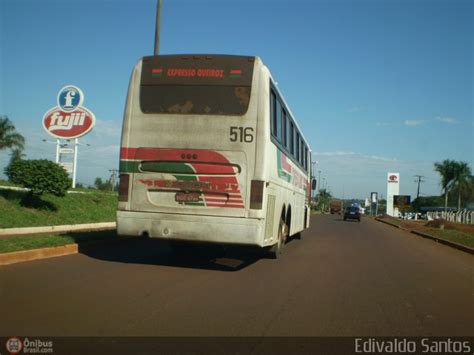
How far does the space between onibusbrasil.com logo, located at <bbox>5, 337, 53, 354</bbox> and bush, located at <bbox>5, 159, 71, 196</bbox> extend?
44.3 ft

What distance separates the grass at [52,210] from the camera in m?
16.5

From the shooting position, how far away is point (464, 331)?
590cm

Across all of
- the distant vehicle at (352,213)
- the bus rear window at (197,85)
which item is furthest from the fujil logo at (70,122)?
the distant vehicle at (352,213)

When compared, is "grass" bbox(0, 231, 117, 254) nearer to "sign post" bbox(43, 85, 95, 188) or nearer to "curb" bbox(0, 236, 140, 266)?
"curb" bbox(0, 236, 140, 266)

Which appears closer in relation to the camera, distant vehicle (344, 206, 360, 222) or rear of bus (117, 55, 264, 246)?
rear of bus (117, 55, 264, 246)

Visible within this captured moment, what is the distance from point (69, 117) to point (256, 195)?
1598 centimetres

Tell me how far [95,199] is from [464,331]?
20.8m

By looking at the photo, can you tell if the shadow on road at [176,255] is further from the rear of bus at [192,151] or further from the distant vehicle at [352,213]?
the distant vehicle at [352,213]

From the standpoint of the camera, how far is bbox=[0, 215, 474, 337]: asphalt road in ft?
18.5

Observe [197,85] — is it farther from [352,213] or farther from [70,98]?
[352,213]

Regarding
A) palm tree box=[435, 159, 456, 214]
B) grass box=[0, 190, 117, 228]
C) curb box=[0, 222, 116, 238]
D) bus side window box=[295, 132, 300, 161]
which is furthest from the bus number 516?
palm tree box=[435, 159, 456, 214]

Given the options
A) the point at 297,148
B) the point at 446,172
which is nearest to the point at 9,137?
the point at 297,148

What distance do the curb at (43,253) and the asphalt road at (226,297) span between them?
0.29m

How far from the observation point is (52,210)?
63.1ft
